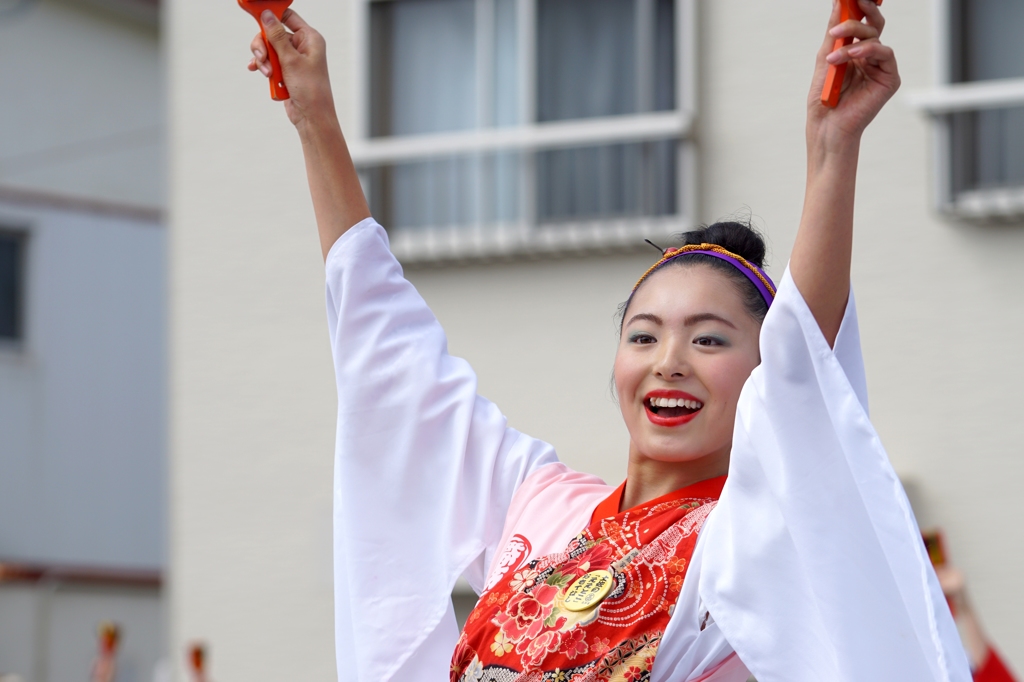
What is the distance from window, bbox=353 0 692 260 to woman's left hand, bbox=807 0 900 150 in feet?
15.1

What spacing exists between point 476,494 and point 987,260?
4.10 m

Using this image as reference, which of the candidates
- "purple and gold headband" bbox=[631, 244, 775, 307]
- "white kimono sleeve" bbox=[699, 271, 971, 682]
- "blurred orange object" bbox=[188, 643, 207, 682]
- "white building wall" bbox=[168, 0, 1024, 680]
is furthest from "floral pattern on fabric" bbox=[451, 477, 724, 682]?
"blurred orange object" bbox=[188, 643, 207, 682]

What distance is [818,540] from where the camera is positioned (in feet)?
5.51

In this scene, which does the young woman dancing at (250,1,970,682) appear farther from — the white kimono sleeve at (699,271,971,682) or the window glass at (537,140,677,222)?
the window glass at (537,140,677,222)

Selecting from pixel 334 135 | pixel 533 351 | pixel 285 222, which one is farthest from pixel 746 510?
pixel 285 222

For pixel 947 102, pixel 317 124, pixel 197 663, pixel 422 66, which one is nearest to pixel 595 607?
pixel 317 124

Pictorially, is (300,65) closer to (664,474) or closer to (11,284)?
(664,474)

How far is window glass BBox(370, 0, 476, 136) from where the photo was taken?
6.92 m

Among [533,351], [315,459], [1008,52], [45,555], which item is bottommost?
[45,555]

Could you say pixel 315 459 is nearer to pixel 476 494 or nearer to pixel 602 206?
pixel 602 206

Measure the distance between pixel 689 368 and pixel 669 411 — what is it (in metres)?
0.07

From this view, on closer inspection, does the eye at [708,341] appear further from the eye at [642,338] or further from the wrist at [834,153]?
the wrist at [834,153]

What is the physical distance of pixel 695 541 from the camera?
1878mm

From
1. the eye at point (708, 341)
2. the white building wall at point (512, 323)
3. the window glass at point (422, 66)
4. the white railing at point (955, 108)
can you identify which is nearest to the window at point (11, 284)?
the white building wall at point (512, 323)
